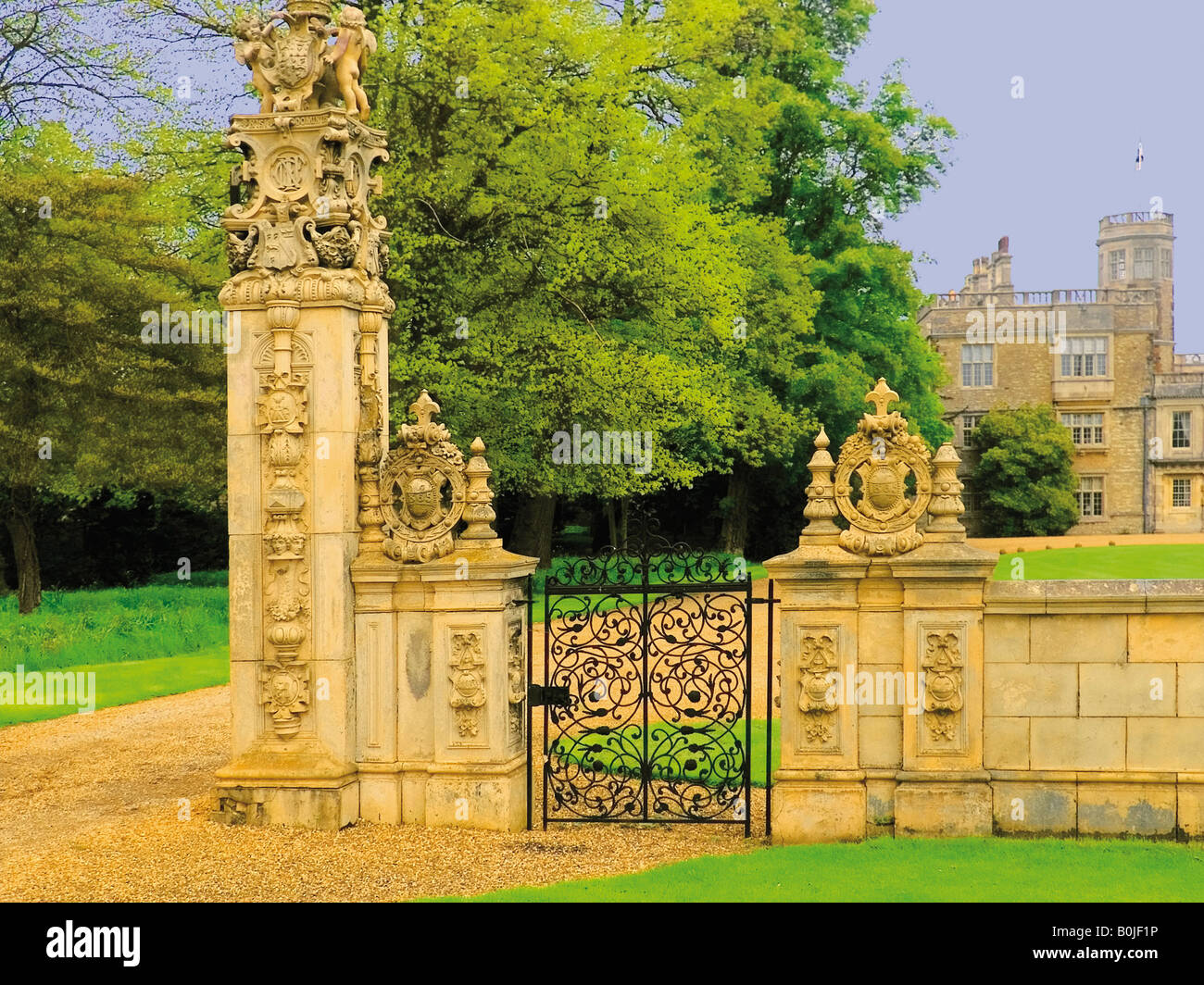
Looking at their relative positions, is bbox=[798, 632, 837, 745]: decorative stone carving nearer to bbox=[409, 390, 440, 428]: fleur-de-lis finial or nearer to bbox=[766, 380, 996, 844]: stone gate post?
bbox=[766, 380, 996, 844]: stone gate post

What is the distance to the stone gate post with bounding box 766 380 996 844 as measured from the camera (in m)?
8.48

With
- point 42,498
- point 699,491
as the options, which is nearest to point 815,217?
point 699,491

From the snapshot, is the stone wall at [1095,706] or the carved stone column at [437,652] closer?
the stone wall at [1095,706]

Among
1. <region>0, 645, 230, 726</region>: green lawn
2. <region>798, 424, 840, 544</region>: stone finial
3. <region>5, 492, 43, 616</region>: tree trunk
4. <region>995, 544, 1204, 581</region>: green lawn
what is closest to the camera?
<region>798, 424, 840, 544</region>: stone finial

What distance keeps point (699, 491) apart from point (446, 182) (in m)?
17.4

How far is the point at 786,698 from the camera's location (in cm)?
865

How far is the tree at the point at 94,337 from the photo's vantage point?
21.7 metres

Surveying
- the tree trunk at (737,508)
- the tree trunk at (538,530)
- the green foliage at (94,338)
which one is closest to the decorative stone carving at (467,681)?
the green foliage at (94,338)

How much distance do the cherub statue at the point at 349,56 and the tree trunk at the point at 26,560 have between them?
16516mm

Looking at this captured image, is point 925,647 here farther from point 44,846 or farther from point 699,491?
point 699,491

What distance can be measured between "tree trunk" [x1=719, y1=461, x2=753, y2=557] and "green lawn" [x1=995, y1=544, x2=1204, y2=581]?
664 centimetres

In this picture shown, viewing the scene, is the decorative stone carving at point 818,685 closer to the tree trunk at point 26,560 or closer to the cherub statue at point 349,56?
the cherub statue at point 349,56
